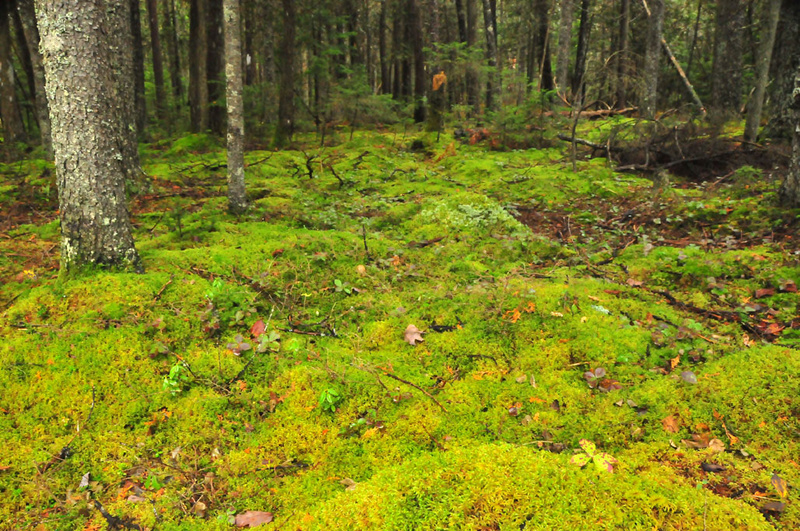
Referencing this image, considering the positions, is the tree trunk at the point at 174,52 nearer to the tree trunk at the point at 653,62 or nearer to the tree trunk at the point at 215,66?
the tree trunk at the point at 215,66

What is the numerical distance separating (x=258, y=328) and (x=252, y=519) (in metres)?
1.75

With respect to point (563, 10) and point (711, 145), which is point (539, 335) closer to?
point (711, 145)

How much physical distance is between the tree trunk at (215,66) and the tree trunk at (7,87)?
4.61 metres

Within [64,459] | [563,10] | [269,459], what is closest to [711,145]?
[563,10]

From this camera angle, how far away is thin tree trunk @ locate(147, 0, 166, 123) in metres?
17.6

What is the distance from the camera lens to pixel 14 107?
10.8 m

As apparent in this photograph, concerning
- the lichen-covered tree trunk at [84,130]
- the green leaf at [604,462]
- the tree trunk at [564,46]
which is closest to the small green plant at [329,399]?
the green leaf at [604,462]

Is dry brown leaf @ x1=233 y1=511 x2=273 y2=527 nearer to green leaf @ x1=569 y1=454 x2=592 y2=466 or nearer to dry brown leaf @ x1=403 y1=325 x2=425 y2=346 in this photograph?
green leaf @ x1=569 y1=454 x2=592 y2=466

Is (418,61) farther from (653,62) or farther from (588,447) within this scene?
(588,447)

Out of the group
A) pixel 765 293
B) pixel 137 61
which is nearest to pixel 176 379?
pixel 765 293

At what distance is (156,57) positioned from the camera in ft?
60.1

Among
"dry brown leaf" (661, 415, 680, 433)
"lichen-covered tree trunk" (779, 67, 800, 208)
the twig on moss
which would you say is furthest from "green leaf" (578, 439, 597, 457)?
"lichen-covered tree trunk" (779, 67, 800, 208)

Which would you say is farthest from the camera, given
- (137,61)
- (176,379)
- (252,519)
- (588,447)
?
(137,61)

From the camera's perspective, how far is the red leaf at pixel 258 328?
3.76 meters
